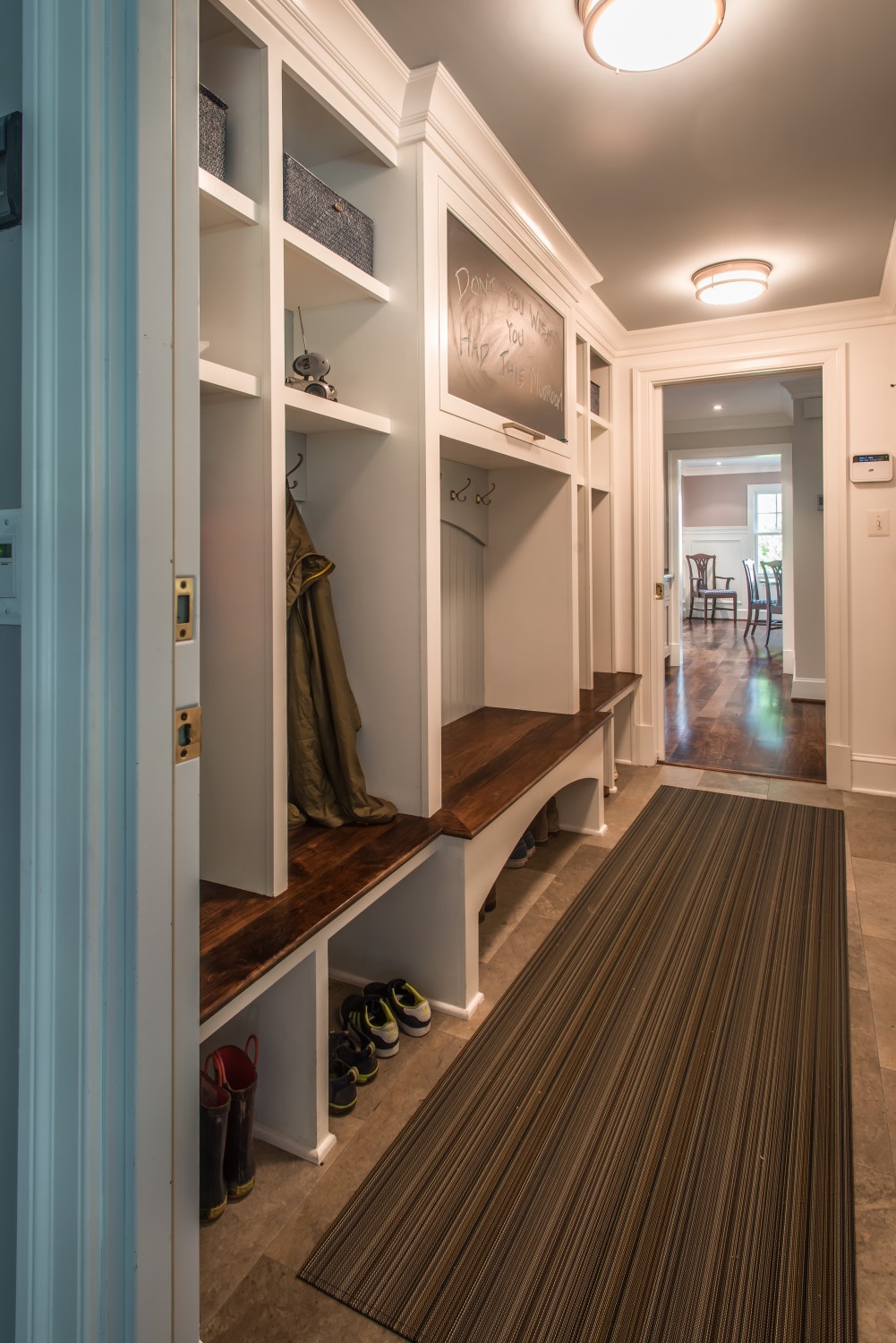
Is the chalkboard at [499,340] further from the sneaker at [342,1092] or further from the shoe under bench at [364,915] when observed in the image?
the sneaker at [342,1092]

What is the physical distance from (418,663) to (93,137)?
1.41m

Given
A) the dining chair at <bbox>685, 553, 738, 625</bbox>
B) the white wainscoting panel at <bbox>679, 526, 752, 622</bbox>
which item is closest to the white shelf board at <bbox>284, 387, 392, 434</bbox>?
the dining chair at <bbox>685, 553, 738, 625</bbox>

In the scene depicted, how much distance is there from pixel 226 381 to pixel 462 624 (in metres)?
1.89

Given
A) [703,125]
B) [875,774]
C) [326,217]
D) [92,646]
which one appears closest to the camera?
[92,646]

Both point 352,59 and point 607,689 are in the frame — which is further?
point 607,689

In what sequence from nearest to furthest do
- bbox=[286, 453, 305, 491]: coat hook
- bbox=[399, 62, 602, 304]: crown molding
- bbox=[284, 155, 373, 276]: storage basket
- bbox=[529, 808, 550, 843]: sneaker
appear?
bbox=[284, 155, 373, 276]: storage basket, bbox=[399, 62, 602, 304]: crown molding, bbox=[286, 453, 305, 491]: coat hook, bbox=[529, 808, 550, 843]: sneaker

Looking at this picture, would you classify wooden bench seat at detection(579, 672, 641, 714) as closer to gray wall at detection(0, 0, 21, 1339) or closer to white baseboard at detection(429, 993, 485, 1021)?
white baseboard at detection(429, 993, 485, 1021)

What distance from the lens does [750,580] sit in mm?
11266

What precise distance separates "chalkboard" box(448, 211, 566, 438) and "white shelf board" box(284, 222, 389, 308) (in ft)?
1.02

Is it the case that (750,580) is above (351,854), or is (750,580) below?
above

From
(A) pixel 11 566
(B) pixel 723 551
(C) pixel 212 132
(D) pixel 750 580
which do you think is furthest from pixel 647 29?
(B) pixel 723 551

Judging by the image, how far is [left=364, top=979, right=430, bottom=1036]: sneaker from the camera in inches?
78.1

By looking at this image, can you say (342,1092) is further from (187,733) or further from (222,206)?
(222,206)

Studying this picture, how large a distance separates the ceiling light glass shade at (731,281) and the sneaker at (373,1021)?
10.5 feet
